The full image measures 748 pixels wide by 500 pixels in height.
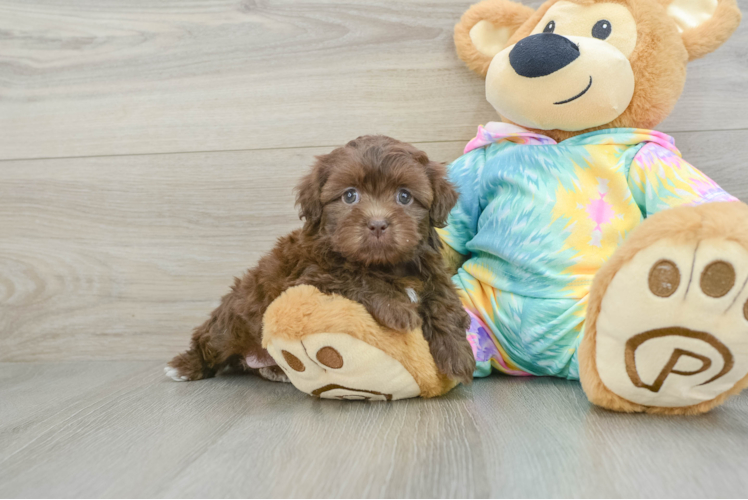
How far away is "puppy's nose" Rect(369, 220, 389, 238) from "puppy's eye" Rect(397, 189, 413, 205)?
99 millimetres

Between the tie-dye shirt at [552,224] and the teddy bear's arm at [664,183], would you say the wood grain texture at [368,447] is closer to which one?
the tie-dye shirt at [552,224]

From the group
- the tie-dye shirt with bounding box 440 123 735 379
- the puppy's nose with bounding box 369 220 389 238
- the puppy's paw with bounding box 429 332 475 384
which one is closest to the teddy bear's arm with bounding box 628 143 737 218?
the tie-dye shirt with bounding box 440 123 735 379

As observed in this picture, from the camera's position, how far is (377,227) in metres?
1.10

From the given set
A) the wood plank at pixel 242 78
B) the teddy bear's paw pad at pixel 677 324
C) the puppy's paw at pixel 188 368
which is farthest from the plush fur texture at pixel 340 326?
the wood plank at pixel 242 78

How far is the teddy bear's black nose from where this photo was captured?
4.10 feet

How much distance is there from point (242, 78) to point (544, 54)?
95cm

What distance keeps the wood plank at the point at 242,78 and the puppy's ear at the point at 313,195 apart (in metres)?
0.58

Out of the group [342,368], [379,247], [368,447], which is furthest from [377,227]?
[368,447]

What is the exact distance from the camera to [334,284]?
1157mm

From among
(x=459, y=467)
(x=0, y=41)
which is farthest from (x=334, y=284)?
(x=0, y=41)

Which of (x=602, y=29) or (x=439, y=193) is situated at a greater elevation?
(x=602, y=29)

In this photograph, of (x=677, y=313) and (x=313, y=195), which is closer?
(x=677, y=313)

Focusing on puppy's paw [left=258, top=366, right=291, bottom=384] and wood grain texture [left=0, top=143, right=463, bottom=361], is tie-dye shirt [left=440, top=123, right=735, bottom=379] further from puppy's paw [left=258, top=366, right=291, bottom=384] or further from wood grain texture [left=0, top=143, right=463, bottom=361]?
wood grain texture [left=0, top=143, right=463, bottom=361]

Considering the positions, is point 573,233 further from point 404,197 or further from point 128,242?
point 128,242
